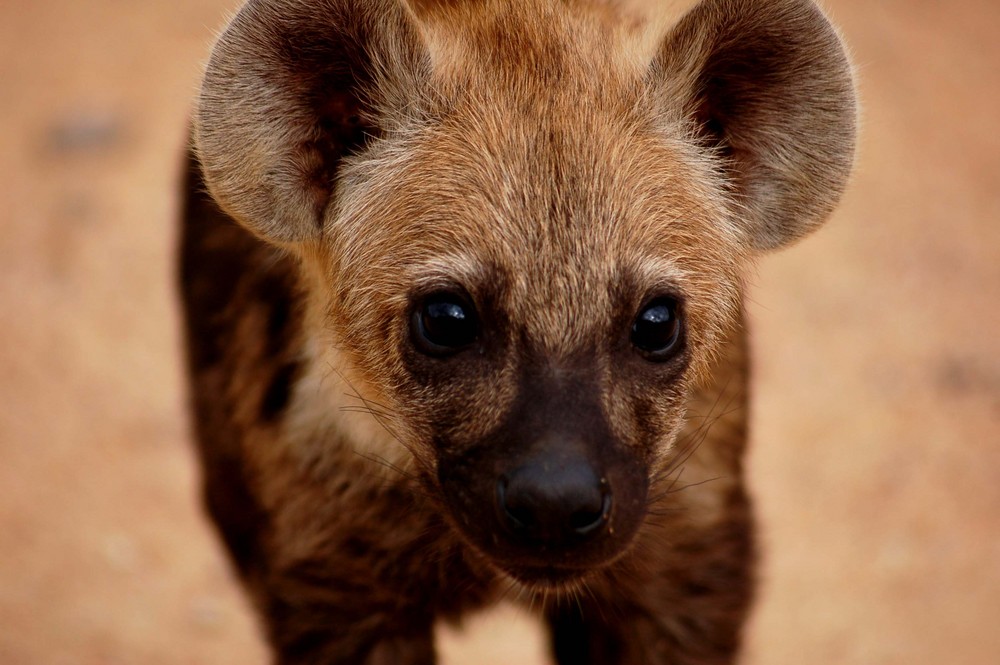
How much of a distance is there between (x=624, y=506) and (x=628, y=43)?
104cm

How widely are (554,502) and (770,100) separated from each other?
106cm

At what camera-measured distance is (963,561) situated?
4.95 m

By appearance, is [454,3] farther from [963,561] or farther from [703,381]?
[963,561]

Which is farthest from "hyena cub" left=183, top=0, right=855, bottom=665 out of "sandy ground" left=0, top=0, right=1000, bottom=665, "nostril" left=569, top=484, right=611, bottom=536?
"sandy ground" left=0, top=0, right=1000, bottom=665

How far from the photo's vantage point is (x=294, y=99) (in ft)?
9.01

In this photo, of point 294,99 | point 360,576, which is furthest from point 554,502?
point 294,99

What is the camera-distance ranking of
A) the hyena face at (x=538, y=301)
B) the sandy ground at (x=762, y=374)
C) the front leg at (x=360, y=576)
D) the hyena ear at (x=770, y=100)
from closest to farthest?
the hyena face at (x=538, y=301) < the hyena ear at (x=770, y=100) < the front leg at (x=360, y=576) < the sandy ground at (x=762, y=374)

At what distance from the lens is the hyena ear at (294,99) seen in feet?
8.64

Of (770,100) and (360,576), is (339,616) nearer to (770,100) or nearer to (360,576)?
(360,576)

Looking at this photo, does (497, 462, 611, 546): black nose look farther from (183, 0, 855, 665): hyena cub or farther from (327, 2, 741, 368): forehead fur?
(327, 2, 741, 368): forehead fur

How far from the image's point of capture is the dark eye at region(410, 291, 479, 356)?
100 inches

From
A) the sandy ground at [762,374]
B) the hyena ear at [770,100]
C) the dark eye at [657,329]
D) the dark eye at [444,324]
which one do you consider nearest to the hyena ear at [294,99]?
the dark eye at [444,324]

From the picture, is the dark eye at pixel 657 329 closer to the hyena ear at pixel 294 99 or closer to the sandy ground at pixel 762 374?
the hyena ear at pixel 294 99

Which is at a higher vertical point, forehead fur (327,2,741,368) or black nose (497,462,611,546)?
forehead fur (327,2,741,368)
